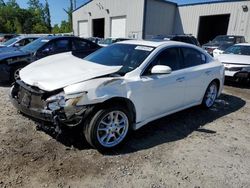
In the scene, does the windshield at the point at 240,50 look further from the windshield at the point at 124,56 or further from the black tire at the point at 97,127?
the black tire at the point at 97,127

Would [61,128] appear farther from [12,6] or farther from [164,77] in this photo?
[12,6]

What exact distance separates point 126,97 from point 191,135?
59.7 inches

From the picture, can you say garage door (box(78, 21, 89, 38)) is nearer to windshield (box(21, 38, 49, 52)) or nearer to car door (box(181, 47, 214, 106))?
windshield (box(21, 38, 49, 52))

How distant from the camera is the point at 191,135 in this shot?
14.5ft

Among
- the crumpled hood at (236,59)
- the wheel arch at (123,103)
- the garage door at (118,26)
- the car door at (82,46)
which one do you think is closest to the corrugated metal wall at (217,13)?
the garage door at (118,26)

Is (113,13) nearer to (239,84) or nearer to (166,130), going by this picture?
(239,84)

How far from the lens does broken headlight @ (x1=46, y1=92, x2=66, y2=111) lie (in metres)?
3.30

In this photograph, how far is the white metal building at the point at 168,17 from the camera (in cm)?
2158

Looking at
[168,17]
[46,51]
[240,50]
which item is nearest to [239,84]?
[240,50]

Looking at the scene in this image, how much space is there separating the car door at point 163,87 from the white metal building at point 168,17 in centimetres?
1790

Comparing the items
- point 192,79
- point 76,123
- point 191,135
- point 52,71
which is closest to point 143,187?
point 76,123

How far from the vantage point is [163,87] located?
4.17m

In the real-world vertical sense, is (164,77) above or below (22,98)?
above

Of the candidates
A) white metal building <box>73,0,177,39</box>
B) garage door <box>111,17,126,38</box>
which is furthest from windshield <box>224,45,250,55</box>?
garage door <box>111,17,126,38</box>
